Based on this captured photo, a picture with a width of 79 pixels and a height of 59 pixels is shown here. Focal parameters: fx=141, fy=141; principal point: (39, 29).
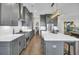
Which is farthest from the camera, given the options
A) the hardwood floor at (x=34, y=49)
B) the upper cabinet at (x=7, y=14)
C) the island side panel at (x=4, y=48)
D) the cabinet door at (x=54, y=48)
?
the hardwood floor at (x=34, y=49)

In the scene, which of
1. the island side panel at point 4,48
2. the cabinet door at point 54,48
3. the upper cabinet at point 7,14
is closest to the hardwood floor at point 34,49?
the cabinet door at point 54,48

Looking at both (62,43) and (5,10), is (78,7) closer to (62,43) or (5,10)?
(62,43)

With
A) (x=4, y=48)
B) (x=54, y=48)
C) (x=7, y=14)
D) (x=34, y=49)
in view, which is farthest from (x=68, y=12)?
A: (x=34, y=49)

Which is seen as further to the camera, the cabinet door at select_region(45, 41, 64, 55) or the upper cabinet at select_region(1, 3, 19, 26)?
the cabinet door at select_region(45, 41, 64, 55)

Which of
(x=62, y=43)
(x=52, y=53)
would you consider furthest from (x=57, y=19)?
(x=52, y=53)

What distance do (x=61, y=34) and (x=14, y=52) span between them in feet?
3.05

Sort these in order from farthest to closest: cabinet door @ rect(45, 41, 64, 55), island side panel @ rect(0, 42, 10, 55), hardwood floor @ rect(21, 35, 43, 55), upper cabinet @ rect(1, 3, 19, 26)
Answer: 1. hardwood floor @ rect(21, 35, 43, 55)
2. cabinet door @ rect(45, 41, 64, 55)
3. upper cabinet @ rect(1, 3, 19, 26)
4. island side panel @ rect(0, 42, 10, 55)

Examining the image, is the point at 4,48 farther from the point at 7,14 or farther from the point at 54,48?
the point at 54,48

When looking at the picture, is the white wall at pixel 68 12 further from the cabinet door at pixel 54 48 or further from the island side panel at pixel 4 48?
the island side panel at pixel 4 48

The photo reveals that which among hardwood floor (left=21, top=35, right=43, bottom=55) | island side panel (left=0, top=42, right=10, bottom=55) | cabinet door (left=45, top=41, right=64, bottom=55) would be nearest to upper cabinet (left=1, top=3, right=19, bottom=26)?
island side panel (left=0, top=42, right=10, bottom=55)

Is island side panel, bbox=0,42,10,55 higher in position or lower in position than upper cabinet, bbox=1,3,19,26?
lower

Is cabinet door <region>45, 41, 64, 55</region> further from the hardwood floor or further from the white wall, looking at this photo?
the white wall
